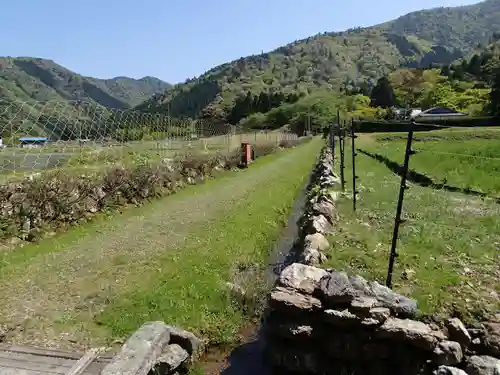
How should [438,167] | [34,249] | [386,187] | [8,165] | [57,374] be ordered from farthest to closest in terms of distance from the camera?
1. [438,167]
2. [386,187]
3. [8,165]
4. [34,249]
5. [57,374]

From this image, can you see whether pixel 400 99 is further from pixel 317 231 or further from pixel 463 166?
pixel 317 231

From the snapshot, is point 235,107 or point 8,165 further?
point 235,107

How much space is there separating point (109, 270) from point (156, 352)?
4.11m

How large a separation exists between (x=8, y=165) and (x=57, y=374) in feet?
30.7

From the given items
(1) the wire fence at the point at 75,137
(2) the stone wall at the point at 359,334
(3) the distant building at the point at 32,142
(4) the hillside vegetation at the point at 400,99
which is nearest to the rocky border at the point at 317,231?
(2) the stone wall at the point at 359,334

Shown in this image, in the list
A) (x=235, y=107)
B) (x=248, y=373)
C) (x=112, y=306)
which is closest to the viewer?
(x=248, y=373)

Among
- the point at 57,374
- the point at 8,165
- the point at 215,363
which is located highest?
the point at 8,165

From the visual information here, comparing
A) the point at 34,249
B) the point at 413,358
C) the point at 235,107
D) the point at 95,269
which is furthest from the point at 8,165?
the point at 235,107

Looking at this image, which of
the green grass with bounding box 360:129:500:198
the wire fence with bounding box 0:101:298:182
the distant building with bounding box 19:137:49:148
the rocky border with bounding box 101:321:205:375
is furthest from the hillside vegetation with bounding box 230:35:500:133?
the rocky border with bounding box 101:321:205:375

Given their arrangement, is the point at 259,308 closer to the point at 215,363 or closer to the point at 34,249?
the point at 215,363

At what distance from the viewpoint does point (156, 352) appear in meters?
5.15

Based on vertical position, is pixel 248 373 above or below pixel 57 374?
below

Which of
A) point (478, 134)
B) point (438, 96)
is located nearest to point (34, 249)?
point (478, 134)

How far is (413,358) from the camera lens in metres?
5.08
